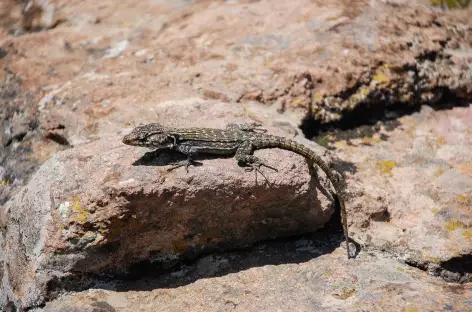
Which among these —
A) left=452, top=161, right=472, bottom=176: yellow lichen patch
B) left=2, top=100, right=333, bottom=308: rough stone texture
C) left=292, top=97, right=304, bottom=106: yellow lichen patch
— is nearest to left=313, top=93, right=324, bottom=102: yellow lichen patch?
left=292, top=97, right=304, bottom=106: yellow lichen patch

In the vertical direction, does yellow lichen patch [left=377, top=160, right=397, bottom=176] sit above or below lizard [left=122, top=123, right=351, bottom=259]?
below

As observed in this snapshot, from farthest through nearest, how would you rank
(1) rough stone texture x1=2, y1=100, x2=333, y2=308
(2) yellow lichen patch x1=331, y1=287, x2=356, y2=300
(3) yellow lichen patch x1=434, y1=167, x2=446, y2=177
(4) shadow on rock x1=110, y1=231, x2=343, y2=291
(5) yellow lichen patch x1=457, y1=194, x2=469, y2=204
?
1. (3) yellow lichen patch x1=434, y1=167, x2=446, y2=177
2. (5) yellow lichen patch x1=457, y1=194, x2=469, y2=204
3. (4) shadow on rock x1=110, y1=231, x2=343, y2=291
4. (1) rough stone texture x1=2, y1=100, x2=333, y2=308
5. (2) yellow lichen patch x1=331, y1=287, x2=356, y2=300

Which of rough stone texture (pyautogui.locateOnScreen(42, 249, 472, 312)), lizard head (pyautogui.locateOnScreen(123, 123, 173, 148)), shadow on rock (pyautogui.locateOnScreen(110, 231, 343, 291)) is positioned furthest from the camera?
lizard head (pyautogui.locateOnScreen(123, 123, 173, 148))

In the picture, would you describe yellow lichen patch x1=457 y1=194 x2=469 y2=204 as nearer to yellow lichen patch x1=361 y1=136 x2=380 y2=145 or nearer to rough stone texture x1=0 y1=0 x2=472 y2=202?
yellow lichen patch x1=361 y1=136 x2=380 y2=145

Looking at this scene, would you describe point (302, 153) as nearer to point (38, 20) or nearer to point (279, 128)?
point (279, 128)

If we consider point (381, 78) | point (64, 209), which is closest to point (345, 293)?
point (64, 209)

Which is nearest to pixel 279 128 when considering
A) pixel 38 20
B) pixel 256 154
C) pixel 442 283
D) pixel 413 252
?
pixel 256 154

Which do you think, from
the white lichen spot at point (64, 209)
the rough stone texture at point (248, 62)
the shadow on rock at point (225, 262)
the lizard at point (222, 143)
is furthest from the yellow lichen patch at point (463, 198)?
the white lichen spot at point (64, 209)
